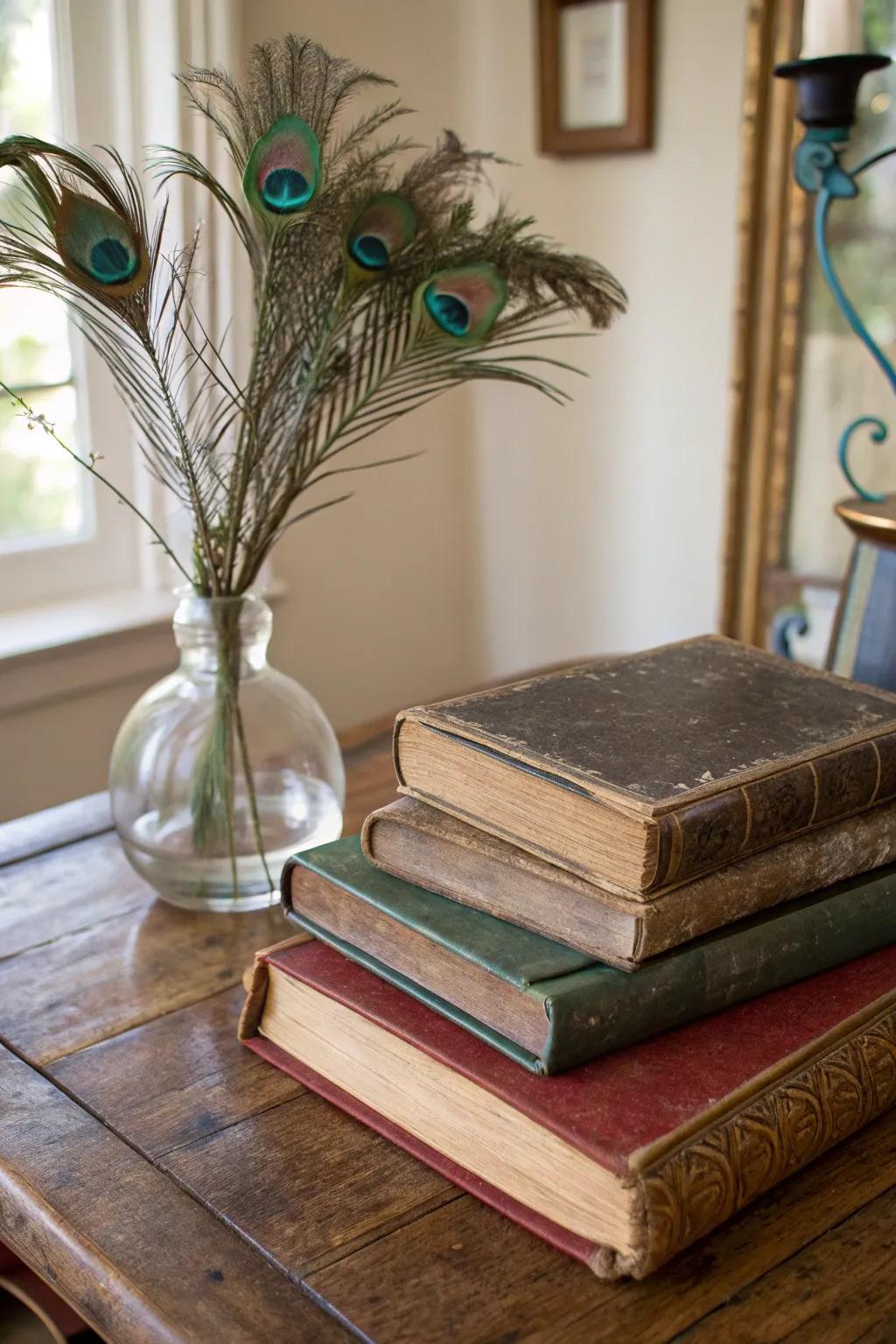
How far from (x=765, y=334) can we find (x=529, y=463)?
497mm

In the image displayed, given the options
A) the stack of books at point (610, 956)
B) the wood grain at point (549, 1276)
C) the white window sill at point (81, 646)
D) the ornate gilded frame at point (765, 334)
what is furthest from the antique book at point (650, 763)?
the white window sill at point (81, 646)

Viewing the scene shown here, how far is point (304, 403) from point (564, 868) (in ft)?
1.38

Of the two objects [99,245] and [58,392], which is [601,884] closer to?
[99,245]

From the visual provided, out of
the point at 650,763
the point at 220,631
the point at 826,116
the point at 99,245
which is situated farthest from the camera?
the point at 826,116

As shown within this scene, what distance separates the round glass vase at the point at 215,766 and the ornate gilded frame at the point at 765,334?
0.98 meters

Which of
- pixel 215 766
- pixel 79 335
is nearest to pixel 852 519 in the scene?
pixel 215 766

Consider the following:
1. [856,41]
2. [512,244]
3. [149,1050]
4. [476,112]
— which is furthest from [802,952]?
[476,112]

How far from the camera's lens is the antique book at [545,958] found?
2.38 feet

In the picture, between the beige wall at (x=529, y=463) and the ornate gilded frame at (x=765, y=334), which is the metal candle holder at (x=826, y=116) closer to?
the ornate gilded frame at (x=765, y=334)

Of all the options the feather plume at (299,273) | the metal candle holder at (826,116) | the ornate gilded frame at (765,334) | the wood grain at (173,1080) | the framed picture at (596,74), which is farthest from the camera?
the framed picture at (596,74)

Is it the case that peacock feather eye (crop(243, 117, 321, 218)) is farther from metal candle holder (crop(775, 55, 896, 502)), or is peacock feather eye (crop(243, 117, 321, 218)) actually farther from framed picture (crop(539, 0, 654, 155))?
framed picture (crop(539, 0, 654, 155))

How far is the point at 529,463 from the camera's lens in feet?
7.27

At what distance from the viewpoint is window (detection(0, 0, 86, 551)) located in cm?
173

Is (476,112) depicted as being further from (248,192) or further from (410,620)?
(248,192)
